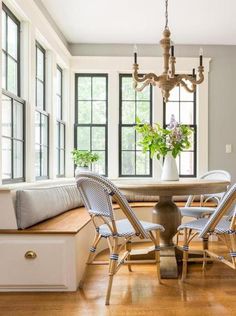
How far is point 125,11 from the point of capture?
3.88 meters

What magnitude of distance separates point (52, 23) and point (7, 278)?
9.46 feet

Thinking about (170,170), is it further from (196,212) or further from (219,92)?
(219,92)

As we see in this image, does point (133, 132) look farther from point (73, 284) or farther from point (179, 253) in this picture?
point (73, 284)

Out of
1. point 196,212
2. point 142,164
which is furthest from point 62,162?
point 196,212

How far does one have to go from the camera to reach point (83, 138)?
5.07 meters

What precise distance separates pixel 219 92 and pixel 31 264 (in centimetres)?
357

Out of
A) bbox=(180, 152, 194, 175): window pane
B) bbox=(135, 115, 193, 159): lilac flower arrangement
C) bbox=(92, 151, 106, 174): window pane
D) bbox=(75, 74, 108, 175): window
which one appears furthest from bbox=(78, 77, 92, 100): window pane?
bbox=(135, 115, 193, 159): lilac flower arrangement

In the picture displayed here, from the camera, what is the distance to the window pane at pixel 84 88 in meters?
5.06

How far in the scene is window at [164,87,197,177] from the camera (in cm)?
505

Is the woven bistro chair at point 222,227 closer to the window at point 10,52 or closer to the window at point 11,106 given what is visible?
the window at point 11,106

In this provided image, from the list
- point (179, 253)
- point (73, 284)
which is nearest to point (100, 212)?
point (73, 284)

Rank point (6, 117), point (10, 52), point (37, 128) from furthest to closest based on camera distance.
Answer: point (37, 128)
point (10, 52)
point (6, 117)

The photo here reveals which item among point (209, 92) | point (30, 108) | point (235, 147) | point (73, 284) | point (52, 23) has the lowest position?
point (73, 284)

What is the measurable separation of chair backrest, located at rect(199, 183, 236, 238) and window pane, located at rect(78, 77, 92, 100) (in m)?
3.04
